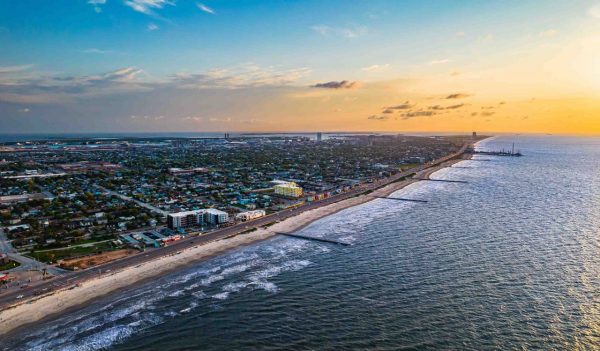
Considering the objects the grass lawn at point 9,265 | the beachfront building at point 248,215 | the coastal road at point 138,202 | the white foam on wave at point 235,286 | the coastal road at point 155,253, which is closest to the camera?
the coastal road at point 155,253

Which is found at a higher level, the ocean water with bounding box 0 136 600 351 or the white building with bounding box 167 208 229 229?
the white building with bounding box 167 208 229 229

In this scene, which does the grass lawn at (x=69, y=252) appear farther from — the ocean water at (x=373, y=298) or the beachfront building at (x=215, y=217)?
the beachfront building at (x=215, y=217)

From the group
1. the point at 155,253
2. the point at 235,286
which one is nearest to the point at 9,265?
the point at 155,253

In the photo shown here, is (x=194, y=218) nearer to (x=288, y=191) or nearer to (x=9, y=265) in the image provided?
(x=9, y=265)

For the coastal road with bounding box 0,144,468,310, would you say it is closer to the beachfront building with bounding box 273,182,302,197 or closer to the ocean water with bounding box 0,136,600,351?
the ocean water with bounding box 0,136,600,351

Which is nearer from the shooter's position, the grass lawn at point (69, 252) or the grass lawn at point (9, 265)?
the grass lawn at point (9, 265)

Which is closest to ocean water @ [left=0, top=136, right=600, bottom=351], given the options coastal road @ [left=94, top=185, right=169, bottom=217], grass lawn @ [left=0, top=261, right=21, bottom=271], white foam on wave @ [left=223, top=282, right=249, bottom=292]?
white foam on wave @ [left=223, top=282, right=249, bottom=292]

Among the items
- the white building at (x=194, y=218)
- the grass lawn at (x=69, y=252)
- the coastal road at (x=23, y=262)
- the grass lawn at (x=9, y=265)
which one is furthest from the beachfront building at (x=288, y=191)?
the grass lawn at (x=9, y=265)
